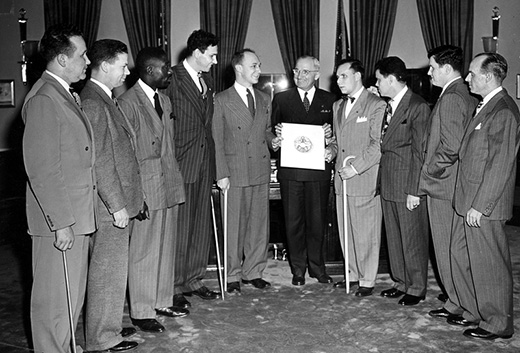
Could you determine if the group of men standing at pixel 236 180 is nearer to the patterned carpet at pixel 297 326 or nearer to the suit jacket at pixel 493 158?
the suit jacket at pixel 493 158

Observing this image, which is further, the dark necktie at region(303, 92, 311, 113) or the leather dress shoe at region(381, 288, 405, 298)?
the dark necktie at region(303, 92, 311, 113)

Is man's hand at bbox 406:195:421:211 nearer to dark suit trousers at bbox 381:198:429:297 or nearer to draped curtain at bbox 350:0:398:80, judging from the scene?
dark suit trousers at bbox 381:198:429:297

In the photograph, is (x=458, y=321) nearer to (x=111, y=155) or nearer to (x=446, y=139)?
(x=446, y=139)

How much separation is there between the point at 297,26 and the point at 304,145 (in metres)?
5.90

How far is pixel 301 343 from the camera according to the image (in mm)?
3986

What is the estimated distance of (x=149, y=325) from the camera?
4223mm

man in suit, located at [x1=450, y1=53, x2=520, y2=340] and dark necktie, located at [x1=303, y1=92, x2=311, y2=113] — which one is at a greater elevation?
dark necktie, located at [x1=303, y1=92, x2=311, y2=113]

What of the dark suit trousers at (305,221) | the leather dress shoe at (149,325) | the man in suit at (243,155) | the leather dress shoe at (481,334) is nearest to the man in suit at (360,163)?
the dark suit trousers at (305,221)

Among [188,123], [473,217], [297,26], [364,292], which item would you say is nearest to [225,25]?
[297,26]

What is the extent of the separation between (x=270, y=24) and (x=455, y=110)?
24.0 feet

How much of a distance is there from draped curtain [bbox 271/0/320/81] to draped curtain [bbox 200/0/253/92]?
651 millimetres

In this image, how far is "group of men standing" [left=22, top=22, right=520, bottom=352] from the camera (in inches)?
130

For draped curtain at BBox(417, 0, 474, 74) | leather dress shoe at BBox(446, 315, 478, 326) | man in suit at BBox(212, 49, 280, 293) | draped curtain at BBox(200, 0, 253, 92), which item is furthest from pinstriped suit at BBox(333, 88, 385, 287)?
draped curtain at BBox(417, 0, 474, 74)

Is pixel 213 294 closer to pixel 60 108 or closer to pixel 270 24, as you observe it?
pixel 60 108
